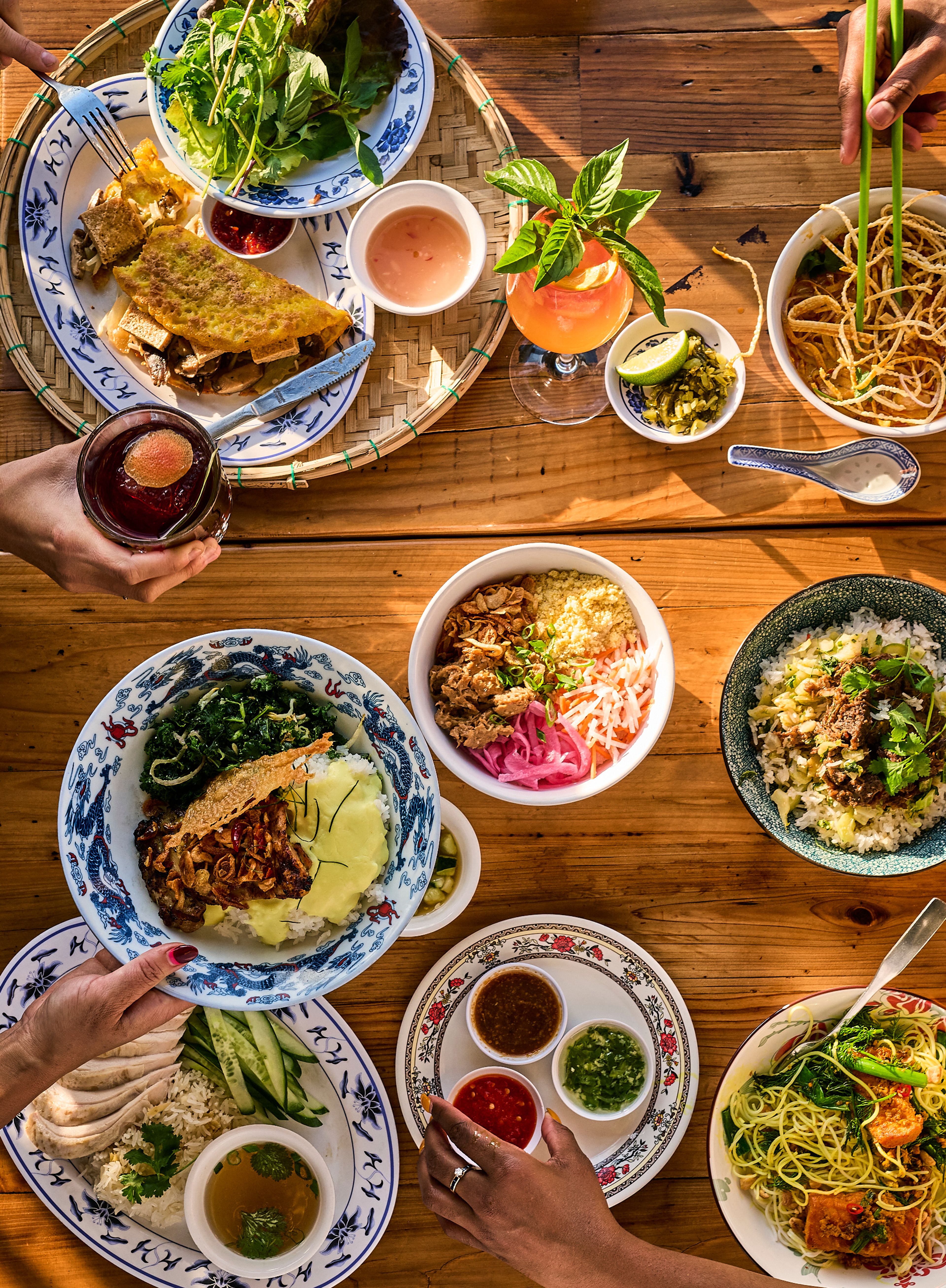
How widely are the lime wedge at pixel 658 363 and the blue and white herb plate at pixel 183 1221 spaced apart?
5.21ft

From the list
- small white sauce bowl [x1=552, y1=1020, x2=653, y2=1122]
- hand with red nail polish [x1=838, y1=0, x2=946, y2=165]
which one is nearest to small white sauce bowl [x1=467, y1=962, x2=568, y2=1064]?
small white sauce bowl [x1=552, y1=1020, x2=653, y2=1122]

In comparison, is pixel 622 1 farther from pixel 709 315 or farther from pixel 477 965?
pixel 477 965

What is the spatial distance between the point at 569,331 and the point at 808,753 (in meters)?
1.05

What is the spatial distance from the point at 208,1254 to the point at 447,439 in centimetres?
192

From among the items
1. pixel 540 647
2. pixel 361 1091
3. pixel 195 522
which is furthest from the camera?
pixel 361 1091

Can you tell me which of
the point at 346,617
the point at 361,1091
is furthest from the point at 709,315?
the point at 361,1091

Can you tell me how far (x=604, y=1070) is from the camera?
2164mm

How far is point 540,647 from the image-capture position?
203 centimetres

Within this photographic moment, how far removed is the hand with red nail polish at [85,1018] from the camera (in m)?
1.75

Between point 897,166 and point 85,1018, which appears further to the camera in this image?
point 897,166

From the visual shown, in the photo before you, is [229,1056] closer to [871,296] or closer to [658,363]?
[658,363]

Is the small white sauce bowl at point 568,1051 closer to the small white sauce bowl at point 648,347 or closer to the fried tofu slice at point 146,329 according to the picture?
the small white sauce bowl at point 648,347

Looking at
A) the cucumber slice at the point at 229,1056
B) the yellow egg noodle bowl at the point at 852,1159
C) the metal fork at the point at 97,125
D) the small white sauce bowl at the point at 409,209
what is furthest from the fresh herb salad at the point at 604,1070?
the metal fork at the point at 97,125

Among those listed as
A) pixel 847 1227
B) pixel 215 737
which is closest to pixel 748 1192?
pixel 847 1227
